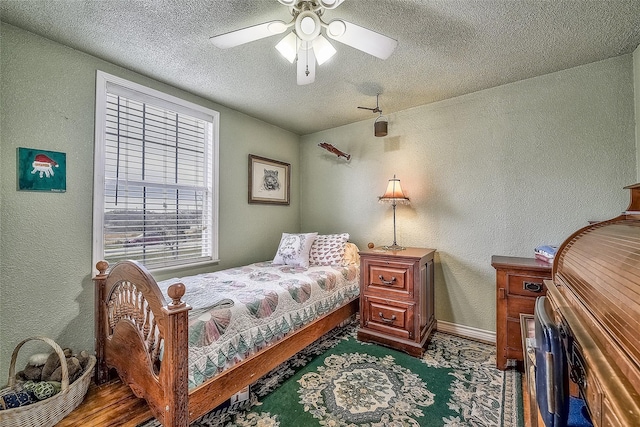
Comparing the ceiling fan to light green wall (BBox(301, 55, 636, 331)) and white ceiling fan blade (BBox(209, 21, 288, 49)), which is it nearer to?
white ceiling fan blade (BBox(209, 21, 288, 49))

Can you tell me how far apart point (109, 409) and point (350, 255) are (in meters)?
2.21

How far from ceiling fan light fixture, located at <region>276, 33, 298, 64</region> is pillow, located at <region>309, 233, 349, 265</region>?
6.18 ft

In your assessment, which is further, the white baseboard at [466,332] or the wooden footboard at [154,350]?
the white baseboard at [466,332]

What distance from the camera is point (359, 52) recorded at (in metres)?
1.88

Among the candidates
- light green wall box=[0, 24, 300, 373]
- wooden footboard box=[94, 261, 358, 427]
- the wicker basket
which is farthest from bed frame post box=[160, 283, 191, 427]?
light green wall box=[0, 24, 300, 373]

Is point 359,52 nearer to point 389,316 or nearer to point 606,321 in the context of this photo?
point 606,321

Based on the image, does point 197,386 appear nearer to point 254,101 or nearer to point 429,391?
point 429,391

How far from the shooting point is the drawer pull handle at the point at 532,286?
185 centimetres

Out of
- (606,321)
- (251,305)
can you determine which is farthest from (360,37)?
(251,305)

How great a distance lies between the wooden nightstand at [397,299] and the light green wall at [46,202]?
2.21 m

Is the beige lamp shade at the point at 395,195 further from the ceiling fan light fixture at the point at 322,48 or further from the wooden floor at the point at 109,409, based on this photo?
the wooden floor at the point at 109,409

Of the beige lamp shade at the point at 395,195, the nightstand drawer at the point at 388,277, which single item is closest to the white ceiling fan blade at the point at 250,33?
the beige lamp shade at the point at 395,195

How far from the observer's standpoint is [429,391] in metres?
1.75

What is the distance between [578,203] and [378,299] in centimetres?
181
